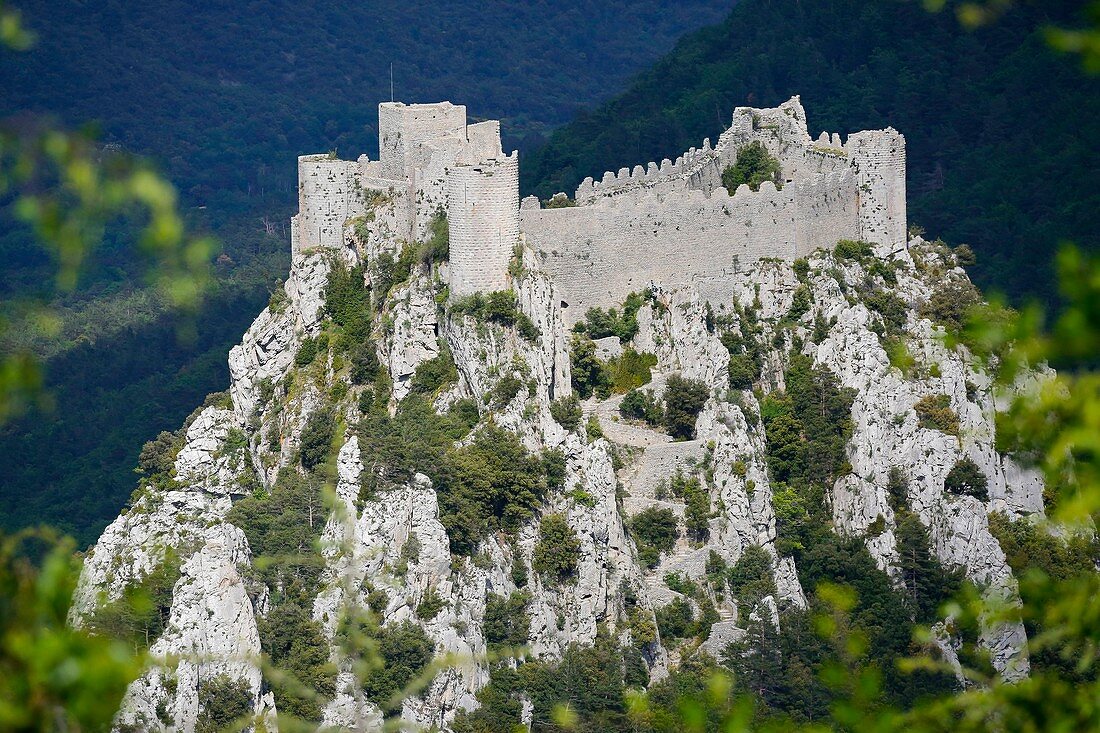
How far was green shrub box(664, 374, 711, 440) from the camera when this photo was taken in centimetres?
4909

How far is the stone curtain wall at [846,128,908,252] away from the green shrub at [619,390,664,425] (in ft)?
26.2

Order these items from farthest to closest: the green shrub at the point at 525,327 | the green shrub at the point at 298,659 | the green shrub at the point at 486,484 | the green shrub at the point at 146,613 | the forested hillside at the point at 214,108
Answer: the forested hillside at the point at 214,108, the green shrub at the point at 525,327, the green shrub at the point at 486,484, the green shrub at the point at 298,659, the green shrub at the point at 146,613

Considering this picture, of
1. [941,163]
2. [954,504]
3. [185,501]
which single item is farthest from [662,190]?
[941,163]

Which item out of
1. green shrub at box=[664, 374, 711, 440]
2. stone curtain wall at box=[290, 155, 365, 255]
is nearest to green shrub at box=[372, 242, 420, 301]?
stone curtain wall at box=[290, 155, 365, 255]

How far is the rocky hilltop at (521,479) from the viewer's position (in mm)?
44375

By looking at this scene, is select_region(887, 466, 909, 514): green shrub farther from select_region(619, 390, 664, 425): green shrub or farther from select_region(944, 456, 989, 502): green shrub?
select_region(619, 390, 664, 425): green shrub

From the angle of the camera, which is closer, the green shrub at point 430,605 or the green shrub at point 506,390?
the green shrub at point 430,605

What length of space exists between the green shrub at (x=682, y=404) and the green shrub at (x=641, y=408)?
0.23 meters

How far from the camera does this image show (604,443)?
156 ft

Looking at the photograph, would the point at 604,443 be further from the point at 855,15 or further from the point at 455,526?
the point at 855,15

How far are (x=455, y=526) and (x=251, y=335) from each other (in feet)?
29.7

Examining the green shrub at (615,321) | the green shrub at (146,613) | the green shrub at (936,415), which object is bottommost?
the green shrub at (146,613)

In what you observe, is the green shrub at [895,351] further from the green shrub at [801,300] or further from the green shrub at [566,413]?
the green shrub at [566,413]

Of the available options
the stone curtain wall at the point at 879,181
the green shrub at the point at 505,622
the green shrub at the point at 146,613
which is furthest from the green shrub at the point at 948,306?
the green shrub at the point at 146,613
